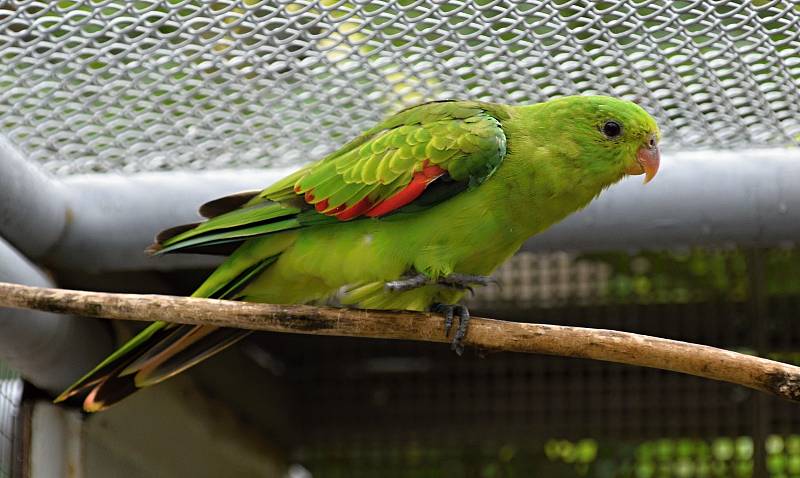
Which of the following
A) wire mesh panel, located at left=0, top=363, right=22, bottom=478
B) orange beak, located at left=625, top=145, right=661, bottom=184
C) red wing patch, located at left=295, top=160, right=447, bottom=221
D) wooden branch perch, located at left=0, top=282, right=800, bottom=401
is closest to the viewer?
wooden branch perch, located at left=0, top=282, right=800, bottom=401

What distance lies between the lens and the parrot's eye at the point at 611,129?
2843mm

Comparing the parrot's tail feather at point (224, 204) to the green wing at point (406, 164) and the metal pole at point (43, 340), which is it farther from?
the metal pole at point (43, 340)

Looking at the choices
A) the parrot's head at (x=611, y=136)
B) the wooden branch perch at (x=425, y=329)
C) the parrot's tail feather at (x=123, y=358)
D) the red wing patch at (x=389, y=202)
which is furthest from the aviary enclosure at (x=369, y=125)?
the wooden branch perch at (x=425, y=329)

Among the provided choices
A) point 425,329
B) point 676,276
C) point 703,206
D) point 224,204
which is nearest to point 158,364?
point 224,204

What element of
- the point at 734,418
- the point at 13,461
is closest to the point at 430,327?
the point at 13,461

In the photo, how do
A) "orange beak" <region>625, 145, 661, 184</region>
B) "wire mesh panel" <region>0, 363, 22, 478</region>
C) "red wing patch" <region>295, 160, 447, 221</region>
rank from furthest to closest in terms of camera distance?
"wire mesh panel" <region>0, 363, 22, 478</region>, "orange beak" <region>625, 145, 661, 184</region>, "red wing patch" <region>295, 160, 447, 221</region>

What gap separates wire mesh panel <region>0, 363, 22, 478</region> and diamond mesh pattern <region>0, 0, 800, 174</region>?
71 centimetres

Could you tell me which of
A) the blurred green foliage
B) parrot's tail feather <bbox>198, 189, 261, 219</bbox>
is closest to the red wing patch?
parrot's tail feather <bbox>198, 189, 261, 219</bbox>

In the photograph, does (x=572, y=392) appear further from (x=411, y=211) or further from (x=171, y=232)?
(x=171, y=232)

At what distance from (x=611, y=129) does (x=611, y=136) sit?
0.02 meters

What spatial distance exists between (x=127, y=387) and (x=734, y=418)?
2650 mm

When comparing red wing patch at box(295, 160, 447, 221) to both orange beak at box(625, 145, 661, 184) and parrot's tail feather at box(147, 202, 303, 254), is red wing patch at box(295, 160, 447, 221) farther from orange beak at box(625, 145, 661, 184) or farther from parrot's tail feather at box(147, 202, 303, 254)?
orange beak at box(625, 145, 661, 184)

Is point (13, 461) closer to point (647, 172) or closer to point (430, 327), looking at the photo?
point (430, 327)

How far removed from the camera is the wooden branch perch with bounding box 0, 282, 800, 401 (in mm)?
2154
